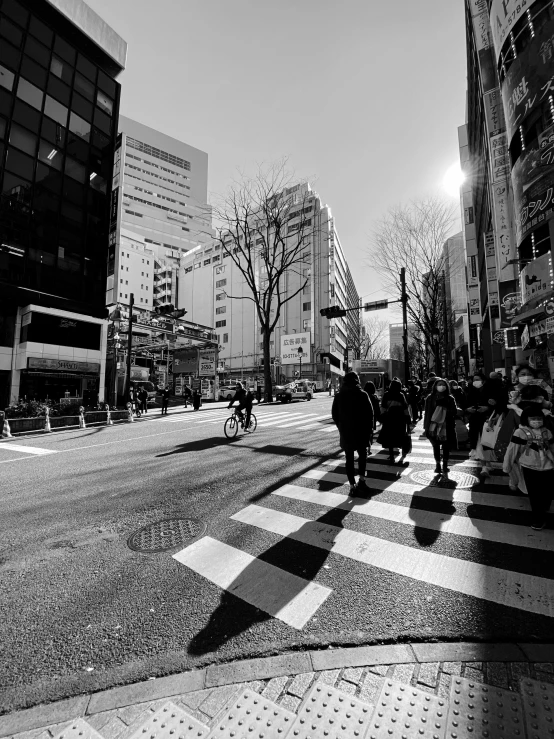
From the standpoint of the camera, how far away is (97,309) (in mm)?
26844

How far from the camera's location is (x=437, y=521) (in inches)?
179

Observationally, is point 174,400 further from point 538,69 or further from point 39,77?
point 538,69

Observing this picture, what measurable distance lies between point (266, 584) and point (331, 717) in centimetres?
146

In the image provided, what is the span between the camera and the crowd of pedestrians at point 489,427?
14.0 feet

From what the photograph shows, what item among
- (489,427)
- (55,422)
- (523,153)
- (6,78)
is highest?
(6,78)

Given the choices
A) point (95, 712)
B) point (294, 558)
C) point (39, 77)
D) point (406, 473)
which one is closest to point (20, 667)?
point (95, 712)

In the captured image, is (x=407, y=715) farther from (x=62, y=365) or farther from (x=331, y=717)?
(x=62, y=365)

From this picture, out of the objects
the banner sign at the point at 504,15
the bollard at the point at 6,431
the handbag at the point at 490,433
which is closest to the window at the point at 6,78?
the bollard at the point at 6,431

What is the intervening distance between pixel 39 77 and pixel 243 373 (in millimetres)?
54085

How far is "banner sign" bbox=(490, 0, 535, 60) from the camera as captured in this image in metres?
12.9

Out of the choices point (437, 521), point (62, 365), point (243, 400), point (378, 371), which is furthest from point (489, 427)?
point (62, 365)

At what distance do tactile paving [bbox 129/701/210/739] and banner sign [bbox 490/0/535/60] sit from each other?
21.2 m

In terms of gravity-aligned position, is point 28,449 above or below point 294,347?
below

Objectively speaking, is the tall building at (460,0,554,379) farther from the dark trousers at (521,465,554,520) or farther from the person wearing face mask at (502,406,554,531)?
the dark trousers at (521,465,554,520)
